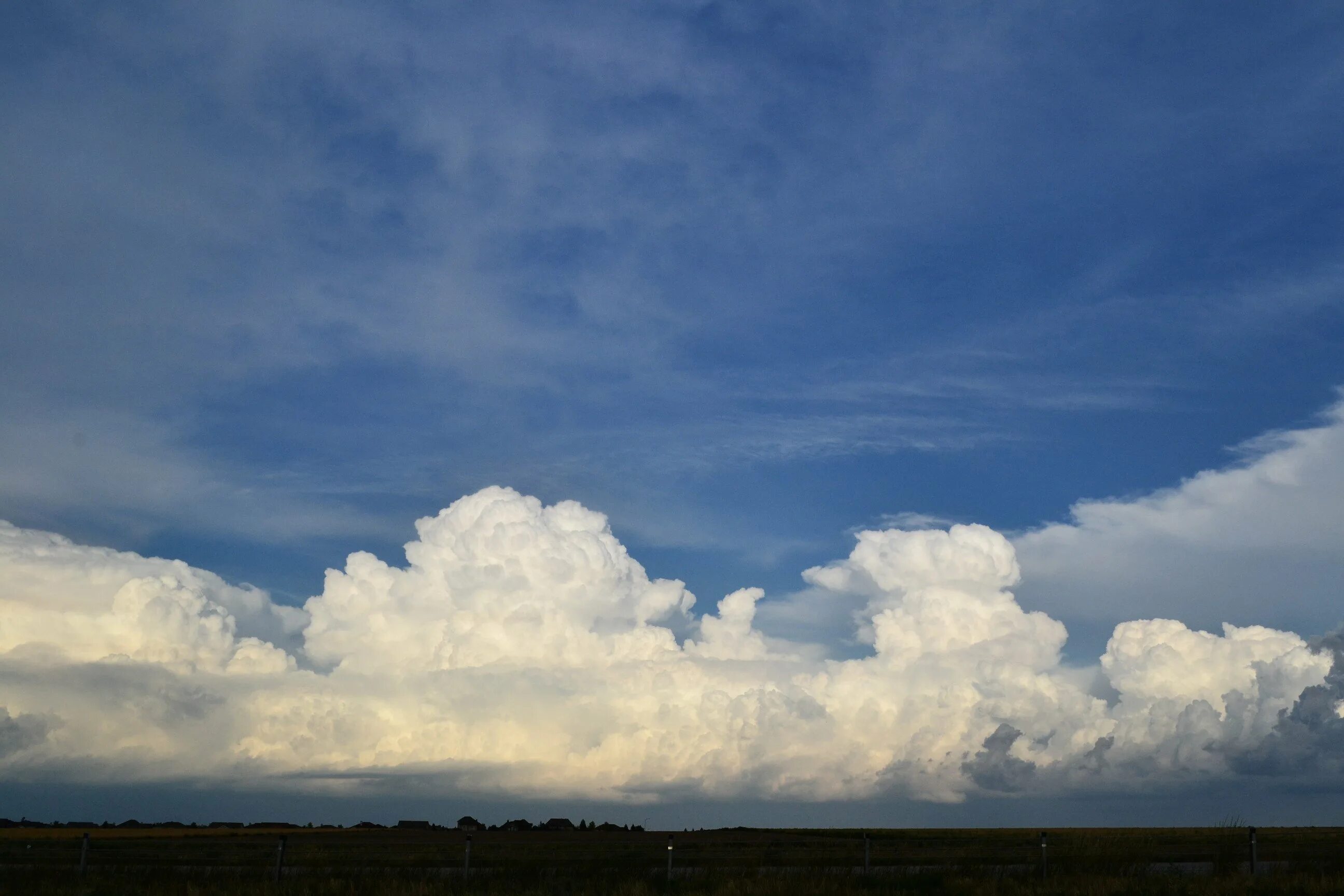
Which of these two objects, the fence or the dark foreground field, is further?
the fence

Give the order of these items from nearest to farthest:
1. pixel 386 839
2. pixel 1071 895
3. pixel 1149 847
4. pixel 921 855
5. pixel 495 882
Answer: pixel 1071 895, pixel 495 882, pixel 1149 847, pixel 921 855, pixel 386 839

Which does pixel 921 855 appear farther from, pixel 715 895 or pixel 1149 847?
pixel 715 895

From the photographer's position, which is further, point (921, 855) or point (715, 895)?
point (921, 855)

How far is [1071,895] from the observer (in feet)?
90.2

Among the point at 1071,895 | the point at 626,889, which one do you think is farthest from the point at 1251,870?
the point at 626,889

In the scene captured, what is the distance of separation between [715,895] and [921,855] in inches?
1223

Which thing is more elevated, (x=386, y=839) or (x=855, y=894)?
(x=855, y=894)

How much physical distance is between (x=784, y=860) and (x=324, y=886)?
24.2 m

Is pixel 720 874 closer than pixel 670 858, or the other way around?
pixel 670 858

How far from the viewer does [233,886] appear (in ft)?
101

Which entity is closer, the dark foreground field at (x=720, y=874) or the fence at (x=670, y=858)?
the dark foreground field at (x=720, y=874)

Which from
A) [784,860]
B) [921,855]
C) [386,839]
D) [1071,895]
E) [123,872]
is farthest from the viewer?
[386,839]

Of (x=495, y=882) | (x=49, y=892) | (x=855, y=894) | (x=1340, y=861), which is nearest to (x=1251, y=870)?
(x=1340, y=861)

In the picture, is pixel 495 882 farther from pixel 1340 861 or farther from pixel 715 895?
pixel 1340 861
